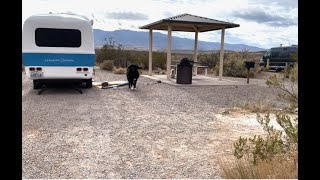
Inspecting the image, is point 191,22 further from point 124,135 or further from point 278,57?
point 278,57

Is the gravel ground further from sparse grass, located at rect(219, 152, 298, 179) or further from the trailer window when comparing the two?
the trailer window

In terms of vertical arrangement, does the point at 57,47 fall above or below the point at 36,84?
above

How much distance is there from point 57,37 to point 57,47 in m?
0.36

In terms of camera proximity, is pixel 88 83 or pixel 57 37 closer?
pixel 57 37

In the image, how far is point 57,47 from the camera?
35.6ft

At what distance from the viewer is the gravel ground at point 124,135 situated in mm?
4086

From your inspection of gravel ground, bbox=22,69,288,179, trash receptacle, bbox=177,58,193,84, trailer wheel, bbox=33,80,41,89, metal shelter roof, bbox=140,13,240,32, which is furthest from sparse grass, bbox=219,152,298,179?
metal shelter roof, bbox=140,13,240,32

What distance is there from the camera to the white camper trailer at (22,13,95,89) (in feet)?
34.8

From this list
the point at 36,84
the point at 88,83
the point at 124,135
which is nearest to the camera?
the point at 124,135

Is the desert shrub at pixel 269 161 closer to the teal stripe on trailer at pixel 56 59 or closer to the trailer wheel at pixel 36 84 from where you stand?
the teal stripe on trailer at pixel 56 59

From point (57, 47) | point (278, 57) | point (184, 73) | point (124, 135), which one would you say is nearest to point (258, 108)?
point (124, 135)

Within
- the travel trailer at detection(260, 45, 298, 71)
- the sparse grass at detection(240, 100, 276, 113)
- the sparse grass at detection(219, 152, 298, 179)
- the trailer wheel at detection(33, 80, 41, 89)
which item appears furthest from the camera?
the travel trailer at detection(260, 45, 298, 71)

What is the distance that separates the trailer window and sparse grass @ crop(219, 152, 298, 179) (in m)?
8.38
